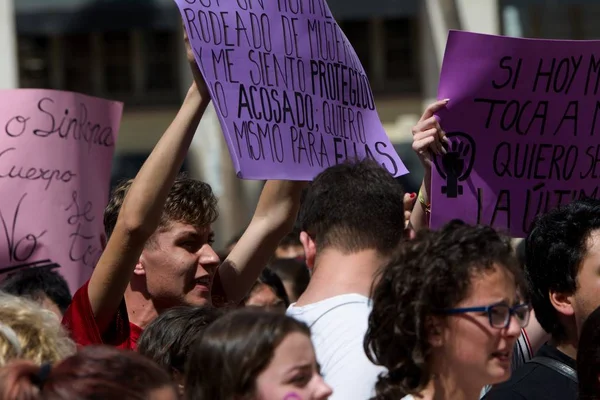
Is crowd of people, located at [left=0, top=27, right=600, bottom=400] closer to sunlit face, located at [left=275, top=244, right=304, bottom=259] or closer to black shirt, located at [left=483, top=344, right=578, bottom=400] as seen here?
black shirt, located at [left=483, top=344, right=578, bottom=400]

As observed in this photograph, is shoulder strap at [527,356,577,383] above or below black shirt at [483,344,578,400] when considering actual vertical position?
above

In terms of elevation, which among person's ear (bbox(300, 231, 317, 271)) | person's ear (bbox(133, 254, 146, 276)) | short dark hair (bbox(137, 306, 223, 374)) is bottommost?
short dark hair (bbox(137, 306, 223, 374))

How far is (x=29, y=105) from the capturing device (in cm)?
→ 479

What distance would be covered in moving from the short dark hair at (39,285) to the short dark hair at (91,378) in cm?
237

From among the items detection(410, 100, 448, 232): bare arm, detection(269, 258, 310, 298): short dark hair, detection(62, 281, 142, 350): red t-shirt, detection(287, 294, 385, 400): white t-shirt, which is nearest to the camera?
detection(287, 294, 385, 400): white t-shirt

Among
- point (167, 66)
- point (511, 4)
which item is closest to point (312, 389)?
point (511, 4)

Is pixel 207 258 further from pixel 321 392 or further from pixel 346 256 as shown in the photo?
pixel 321 392

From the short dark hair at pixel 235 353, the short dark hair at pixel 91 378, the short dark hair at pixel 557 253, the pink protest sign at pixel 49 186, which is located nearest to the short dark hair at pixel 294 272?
the pink protest sign at pixel 49 186

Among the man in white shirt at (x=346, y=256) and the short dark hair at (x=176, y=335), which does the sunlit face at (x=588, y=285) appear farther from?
the short dark hair at (x=176, y=335)

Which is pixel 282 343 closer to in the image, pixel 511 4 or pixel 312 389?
pixel 312 389

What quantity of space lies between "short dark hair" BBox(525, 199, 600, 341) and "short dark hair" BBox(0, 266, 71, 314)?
187cm

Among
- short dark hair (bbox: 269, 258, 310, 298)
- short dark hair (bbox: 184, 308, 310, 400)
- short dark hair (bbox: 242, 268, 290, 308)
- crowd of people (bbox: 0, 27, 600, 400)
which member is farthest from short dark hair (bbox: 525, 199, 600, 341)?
short dark hair (bbox: 269, 258, 310, 298)

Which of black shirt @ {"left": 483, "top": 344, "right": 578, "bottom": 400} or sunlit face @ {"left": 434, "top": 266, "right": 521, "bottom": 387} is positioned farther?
black shirt @ {"left": 483, "top": 344, "right": 578, "bottom": 400}

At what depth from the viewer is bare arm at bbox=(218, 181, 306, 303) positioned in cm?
378
